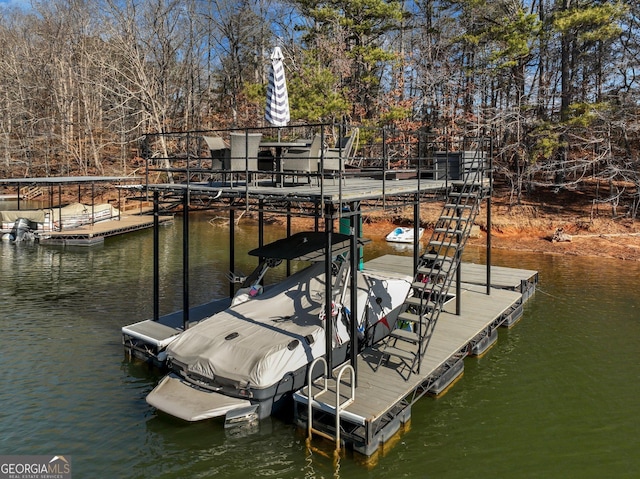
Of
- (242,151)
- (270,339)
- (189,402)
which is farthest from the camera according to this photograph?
(242,151)

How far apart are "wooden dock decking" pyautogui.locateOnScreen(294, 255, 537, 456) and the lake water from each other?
14.5 inches

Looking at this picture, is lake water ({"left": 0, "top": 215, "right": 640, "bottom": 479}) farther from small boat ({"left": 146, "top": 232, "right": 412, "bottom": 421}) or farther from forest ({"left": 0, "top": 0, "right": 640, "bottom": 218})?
forest ({"left": 0, "top": 0, "right": 640, "bottom": 218})

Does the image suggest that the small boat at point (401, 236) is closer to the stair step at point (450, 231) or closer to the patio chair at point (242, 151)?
the stair step at point (450, 231)

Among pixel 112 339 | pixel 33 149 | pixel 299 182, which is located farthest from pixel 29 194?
pixel 299 182

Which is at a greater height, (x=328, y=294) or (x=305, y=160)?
(x=305, y=160)

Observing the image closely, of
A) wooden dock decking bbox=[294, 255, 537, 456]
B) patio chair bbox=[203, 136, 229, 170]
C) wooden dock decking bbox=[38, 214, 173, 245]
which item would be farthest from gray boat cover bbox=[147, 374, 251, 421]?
wooden dock decking bbox=[38, 214, 173, 245]

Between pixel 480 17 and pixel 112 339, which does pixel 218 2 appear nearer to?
pixel 480 17

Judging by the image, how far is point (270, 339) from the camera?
939cm

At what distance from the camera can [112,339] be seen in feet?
43.4

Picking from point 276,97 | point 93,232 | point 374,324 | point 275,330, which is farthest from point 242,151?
point 93,232

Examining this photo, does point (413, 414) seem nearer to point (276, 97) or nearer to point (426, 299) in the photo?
Result: point (426, 299)

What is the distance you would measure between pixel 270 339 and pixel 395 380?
245 centimetres

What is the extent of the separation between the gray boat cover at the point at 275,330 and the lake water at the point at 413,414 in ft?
3.55

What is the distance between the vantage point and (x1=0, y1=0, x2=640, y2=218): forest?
28984mm
